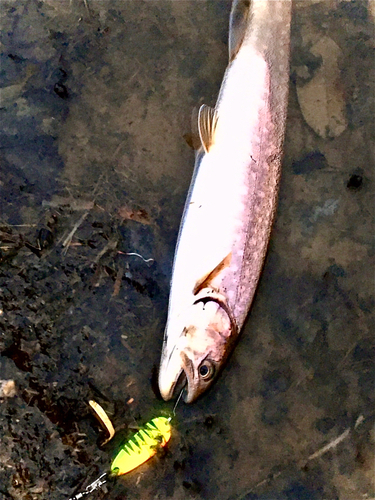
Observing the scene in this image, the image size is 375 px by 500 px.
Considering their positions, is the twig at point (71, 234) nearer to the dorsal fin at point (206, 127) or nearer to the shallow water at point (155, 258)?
the shallow water at point (155, 258)

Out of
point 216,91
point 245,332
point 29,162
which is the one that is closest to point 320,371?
point 245,332

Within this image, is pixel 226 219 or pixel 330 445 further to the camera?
pixel 330 445

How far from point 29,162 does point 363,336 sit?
332 centimetres

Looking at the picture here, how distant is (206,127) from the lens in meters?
3.14

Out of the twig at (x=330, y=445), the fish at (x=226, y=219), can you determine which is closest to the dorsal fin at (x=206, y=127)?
the fish at (x=226, y=219)

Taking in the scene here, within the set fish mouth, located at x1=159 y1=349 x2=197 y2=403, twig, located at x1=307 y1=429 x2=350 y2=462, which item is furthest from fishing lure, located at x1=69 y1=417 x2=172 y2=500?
twig, located at x1=307 y1=429 x2=350 y2=462

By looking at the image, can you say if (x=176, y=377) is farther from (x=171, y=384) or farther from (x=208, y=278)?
(x=208, y=278)

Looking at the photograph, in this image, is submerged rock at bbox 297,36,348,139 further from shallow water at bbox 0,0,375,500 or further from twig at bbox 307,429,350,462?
twig at bbox 307,429,350,462

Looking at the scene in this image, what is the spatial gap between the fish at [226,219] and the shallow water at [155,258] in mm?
299

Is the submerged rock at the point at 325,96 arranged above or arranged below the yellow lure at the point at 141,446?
above

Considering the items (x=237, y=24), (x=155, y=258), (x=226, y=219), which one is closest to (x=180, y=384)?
(x=155, y=258)

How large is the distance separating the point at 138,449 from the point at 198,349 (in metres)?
0.93

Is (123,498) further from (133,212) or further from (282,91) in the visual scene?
(282,91)

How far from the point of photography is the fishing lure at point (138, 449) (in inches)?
118
